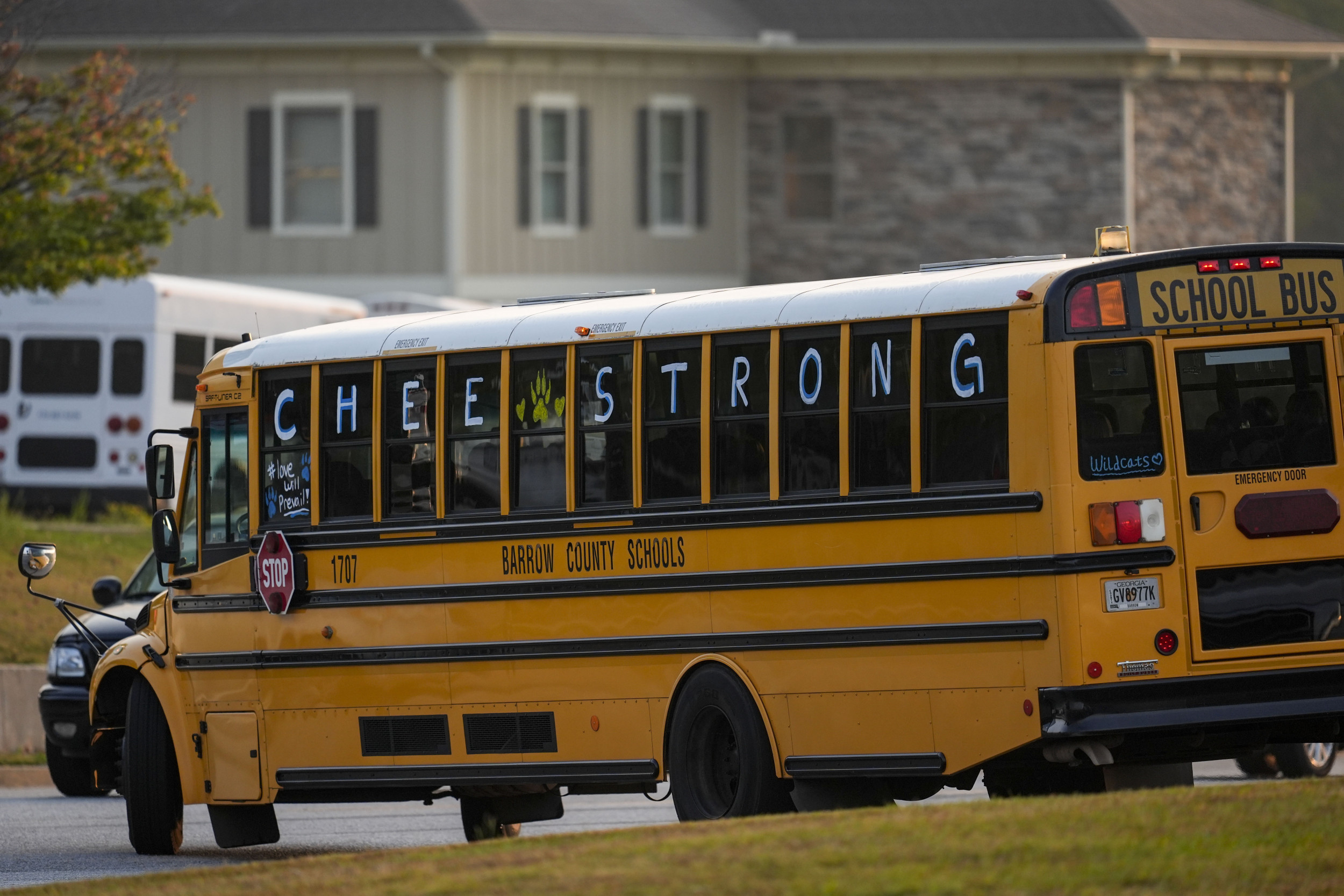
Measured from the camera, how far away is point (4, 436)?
2747 cm

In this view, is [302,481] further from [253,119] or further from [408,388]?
[253,119]

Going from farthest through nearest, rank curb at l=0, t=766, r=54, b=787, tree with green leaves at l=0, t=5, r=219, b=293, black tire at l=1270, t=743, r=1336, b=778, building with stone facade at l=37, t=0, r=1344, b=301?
building with stone facade at l=37, t=0, r=1344, b=301 → tree with green leaves at l=0, t=5, r=219, b=293 → curb at l=0, t=766, r=54, b=787 → black tire at l=1270, t=743, r=1336, b=778

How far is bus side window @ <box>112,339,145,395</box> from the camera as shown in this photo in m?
27.1

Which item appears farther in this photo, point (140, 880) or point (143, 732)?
point (143, 732)

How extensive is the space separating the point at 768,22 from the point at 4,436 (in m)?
12.9

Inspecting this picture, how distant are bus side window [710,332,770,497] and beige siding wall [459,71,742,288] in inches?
872

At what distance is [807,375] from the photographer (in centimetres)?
1055

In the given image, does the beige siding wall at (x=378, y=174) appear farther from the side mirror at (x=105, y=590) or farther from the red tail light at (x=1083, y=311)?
the red tail light at (x=1083, y=311)

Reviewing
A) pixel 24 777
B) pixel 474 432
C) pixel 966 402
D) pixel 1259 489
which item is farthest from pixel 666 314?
pixel 24 777

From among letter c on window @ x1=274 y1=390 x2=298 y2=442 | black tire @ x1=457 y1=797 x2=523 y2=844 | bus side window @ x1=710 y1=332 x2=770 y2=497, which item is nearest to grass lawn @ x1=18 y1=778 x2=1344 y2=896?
bus side window @ x1=710 y1=332 x2=770 y2=497

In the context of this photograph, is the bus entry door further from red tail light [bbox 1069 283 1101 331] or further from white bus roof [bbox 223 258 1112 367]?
white bus roof [bbox 223 258 1112 367]

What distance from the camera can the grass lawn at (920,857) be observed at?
7219 mm

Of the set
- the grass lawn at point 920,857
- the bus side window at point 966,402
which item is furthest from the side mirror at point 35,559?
the bus side window at point 966,402

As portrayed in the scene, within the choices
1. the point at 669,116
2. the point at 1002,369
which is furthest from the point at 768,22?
the point at 1002,369
